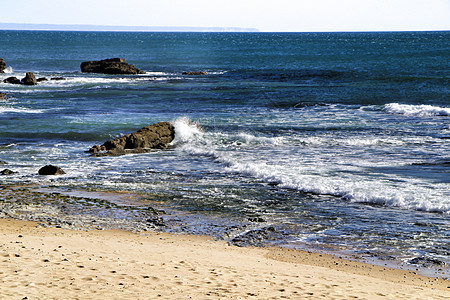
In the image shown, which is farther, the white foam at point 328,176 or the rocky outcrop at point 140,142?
the rocky outcrop at point 140,142

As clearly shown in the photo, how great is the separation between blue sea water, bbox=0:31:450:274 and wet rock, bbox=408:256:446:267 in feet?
0.76

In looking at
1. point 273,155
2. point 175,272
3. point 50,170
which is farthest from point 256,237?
point 273,155

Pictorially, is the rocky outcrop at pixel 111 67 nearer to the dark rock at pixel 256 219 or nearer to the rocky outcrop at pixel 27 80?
the rocky outcrop at pixel 27 80

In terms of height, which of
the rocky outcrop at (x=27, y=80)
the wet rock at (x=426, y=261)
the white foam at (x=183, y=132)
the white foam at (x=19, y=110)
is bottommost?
the white foam at (x=19, y=110)

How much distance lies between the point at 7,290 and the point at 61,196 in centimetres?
741

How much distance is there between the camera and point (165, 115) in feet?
106

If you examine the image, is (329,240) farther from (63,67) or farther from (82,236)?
(63,67)

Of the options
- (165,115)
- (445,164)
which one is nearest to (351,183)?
(445,164)

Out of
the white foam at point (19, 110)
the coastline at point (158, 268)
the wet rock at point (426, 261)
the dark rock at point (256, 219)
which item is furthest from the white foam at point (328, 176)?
the white foam at point (19, 110)

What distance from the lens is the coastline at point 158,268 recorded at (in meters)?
8.41

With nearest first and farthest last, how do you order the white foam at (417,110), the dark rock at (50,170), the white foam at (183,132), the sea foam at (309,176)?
the sea foam at (309,176)
the dark rock at (50,170)
the white foam at (183,132)
the white foam at (417,110)

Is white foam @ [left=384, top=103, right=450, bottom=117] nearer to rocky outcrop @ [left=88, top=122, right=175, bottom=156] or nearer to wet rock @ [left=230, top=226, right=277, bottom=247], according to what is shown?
rocky outcrop @ [left=88, top=122, right=175, bottom=156]

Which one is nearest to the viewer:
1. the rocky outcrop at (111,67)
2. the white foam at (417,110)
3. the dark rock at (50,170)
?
the dark rock at (50,170)

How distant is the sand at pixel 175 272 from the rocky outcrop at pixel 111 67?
4701 centimetres
